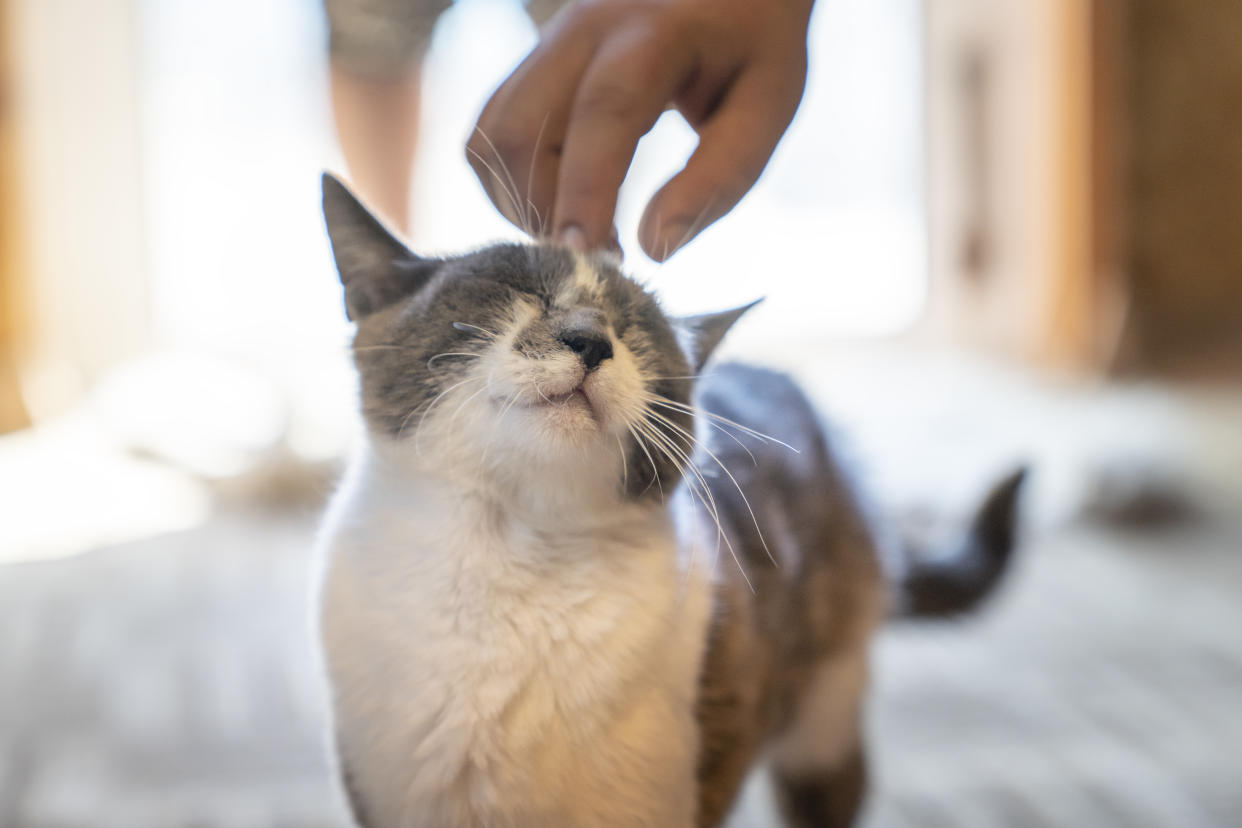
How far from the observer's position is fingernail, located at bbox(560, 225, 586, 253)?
3.36 ft

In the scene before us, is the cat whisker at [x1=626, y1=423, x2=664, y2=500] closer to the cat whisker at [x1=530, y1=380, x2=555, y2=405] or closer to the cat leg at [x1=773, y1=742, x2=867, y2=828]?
the cat whisker at [x1=530, y1=380, x2=555, y2=405]

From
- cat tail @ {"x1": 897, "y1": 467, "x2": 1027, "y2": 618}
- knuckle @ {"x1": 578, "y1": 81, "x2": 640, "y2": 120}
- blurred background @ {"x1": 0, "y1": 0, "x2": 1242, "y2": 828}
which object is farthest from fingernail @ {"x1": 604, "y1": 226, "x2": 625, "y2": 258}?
cat tail @ {"x1": 897, "y1": 467, "x2": 1027, "y2": 618}

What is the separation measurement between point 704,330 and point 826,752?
2.14 feet

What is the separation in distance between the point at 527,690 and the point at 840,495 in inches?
27.8

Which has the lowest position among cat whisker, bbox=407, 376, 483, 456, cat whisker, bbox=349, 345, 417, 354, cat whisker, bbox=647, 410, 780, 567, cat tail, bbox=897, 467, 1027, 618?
cat tail, bbox=897, 467, 1027, 618

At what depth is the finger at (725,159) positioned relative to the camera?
1.00 m

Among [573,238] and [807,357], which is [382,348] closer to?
[573,238]

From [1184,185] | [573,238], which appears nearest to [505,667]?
[573,238]

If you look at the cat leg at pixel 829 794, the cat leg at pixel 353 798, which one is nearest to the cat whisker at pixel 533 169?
the cat leg at pixel 353 798

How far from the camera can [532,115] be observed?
101 centimetres

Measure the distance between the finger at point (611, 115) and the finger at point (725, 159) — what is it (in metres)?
0.06

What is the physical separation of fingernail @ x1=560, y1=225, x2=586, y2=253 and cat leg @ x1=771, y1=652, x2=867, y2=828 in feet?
2.33

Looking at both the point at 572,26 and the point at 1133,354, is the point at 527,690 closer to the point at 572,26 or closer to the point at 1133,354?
the point at 572,26

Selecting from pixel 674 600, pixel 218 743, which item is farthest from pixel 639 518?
pixel 218 743
